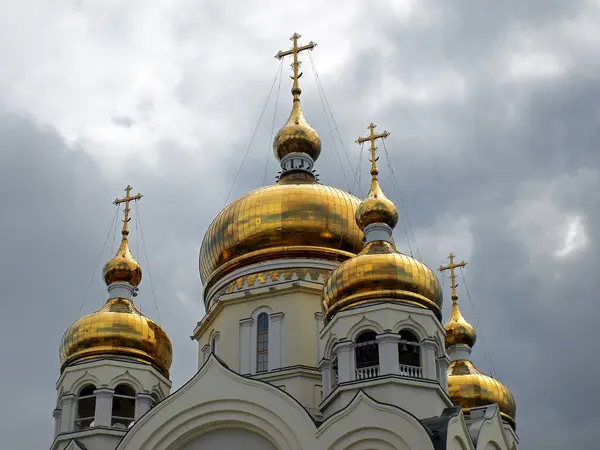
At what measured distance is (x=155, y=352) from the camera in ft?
64.1

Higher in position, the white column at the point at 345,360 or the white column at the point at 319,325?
the white column at the point at 319,325

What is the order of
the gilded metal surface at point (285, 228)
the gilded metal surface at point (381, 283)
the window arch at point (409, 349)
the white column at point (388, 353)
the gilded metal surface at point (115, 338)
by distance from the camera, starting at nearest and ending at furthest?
1. the white column at point (388, 353)
2. the window arch at point (409, 349)
3. the gilded metal surface at point (381, 283)
4. the gilded metal surface at point (115, 338)
5. the gilded metal surface at point (285, 228)

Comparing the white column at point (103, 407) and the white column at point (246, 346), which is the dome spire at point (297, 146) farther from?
the white column at point (103, 407)

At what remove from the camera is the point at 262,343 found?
19891 millimetres

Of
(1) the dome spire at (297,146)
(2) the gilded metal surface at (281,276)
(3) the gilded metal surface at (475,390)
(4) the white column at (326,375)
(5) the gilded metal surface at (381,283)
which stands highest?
(1) the dome spire at (297,146)

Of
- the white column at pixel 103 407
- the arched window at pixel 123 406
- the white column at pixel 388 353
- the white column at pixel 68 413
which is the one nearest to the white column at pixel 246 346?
the arched window at pixel 123 406

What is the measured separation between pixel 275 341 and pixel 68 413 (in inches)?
149

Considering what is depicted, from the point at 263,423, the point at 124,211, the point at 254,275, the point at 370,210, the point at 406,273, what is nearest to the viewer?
the point at 263,423

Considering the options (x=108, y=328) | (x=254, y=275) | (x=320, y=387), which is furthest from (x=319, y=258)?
(x=108, y=328)

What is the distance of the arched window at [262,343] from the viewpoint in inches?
773

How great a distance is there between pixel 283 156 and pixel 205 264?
292 centimetres

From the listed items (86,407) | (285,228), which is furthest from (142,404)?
(285,228)

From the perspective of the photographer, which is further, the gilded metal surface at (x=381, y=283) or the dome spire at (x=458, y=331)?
the dome spire at (x=458, y=331)

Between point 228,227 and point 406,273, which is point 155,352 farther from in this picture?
point 406,273
